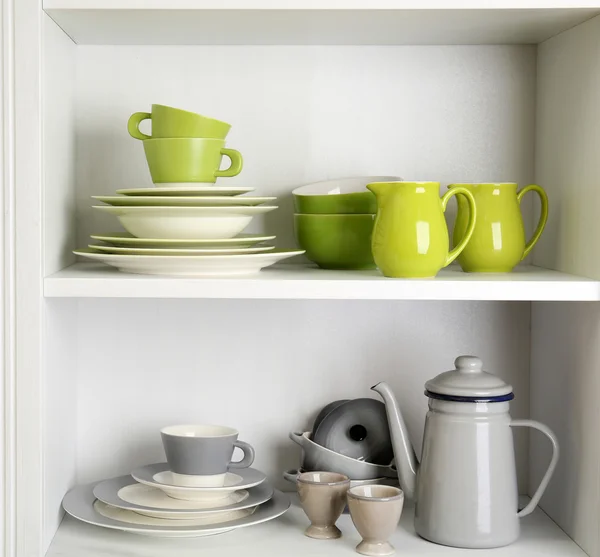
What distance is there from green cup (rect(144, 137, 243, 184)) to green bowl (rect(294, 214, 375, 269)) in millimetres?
166

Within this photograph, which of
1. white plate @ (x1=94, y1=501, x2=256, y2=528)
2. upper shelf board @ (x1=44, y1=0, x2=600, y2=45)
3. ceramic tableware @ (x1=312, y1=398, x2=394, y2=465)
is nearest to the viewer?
upper shelf board @ (x1=44, y1=0, x2=600, y2=45)

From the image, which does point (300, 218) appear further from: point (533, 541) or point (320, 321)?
point (533, 541)

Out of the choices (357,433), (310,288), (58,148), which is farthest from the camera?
(357,433)

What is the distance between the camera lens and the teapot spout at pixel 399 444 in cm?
117

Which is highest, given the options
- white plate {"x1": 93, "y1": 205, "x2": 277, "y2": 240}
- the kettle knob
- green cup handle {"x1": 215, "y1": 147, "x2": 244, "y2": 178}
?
green cup handle {"x1": 215, "y1": 147, "x2": 244, "y2": 178}

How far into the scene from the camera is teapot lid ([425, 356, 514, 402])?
111 cm

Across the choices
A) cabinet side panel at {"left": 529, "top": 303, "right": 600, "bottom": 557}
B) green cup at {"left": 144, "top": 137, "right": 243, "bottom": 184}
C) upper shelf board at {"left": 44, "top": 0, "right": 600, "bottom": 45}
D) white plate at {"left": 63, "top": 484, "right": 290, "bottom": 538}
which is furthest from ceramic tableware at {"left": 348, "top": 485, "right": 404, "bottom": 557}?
upper shelf board at {"left": 44, "top": 0, "right": 600, "bottom": 45}

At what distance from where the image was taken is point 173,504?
1.16m

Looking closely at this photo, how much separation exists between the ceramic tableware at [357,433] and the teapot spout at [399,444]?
0.07 meters

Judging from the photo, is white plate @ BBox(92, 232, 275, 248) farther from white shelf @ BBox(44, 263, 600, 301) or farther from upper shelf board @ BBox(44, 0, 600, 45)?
upper shelf board @ BBox(44, 0, 600, 45)

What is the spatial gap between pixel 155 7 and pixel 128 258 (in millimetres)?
304

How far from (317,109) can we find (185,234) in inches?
13.8

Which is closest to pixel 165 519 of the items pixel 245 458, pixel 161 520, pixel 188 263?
pixel 161 520

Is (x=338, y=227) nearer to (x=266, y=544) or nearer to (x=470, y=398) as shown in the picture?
Result: (x=470, y=398)
